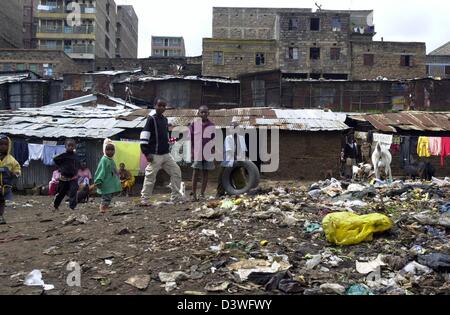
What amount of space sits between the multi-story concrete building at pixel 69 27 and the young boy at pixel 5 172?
1823 inches

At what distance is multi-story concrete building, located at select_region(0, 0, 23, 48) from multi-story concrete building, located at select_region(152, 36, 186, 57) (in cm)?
2508

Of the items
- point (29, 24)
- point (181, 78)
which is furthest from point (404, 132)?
point (29, 24)

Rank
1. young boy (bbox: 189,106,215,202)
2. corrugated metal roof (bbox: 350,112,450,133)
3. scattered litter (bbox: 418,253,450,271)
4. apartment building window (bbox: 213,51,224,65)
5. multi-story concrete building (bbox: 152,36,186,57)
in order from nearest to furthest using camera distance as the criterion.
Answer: scattered litter (bbox: 418,253,450,271) → young boy (bbox: 189,106,215,202) → corrugated metal roof (bbox: 350,112,450,133) → apartment building window (bbox: 213,51,224,65) → multi-story concrete building (bbox: 152,36,186,57)

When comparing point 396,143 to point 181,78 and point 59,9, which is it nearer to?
point 181,78

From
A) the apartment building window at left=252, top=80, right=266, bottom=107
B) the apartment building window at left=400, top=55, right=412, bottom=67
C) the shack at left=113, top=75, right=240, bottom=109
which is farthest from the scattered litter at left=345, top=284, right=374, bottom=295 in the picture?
the apartment building window at left=400, top=55, right=412, bottom=67

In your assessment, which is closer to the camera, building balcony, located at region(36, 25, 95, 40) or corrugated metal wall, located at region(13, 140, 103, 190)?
corrugated metal wall, located at region(13, 140, 103, 190)

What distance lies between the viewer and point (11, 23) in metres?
49.0

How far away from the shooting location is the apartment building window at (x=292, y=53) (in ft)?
128

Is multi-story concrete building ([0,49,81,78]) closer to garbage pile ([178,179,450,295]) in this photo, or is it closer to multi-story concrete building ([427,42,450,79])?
multi-story concrete building ([427,42,450,79])

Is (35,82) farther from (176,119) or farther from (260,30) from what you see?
(260,30)

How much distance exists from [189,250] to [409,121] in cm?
1570

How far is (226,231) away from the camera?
4.94 m

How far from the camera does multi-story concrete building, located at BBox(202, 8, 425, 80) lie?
124ft

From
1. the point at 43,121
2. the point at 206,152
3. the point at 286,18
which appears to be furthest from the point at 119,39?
the point at 206,152
